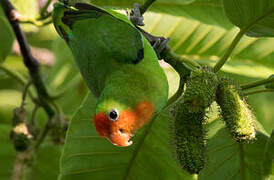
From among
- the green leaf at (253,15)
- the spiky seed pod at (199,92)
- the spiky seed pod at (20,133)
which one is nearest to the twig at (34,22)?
the spiky seed pod at (20,133)

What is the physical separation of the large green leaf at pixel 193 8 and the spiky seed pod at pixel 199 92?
1015 millimetres

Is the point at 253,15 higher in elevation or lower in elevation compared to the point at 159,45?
higher

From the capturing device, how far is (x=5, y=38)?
Answer: 8.71ft

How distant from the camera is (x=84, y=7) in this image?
2.01 metres

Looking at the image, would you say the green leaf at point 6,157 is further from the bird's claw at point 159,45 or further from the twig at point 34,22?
the bird's claw at point 159,45

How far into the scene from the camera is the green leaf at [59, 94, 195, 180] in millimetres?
2213

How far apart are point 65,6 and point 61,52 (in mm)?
1221

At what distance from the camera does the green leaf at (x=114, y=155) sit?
2213mm

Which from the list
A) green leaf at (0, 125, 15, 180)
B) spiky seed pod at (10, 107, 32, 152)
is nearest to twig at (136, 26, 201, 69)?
spiky seed pod at (10, 107, 32, 152)

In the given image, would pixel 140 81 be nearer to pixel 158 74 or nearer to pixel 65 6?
pixel 158 74

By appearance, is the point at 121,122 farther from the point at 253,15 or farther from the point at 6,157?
the point at 6,157

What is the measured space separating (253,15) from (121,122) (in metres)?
0.67

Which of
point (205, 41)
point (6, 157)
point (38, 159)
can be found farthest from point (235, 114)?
point (6, 157)

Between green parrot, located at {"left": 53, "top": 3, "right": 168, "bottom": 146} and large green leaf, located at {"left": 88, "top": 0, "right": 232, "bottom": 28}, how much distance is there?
0.52 metres
